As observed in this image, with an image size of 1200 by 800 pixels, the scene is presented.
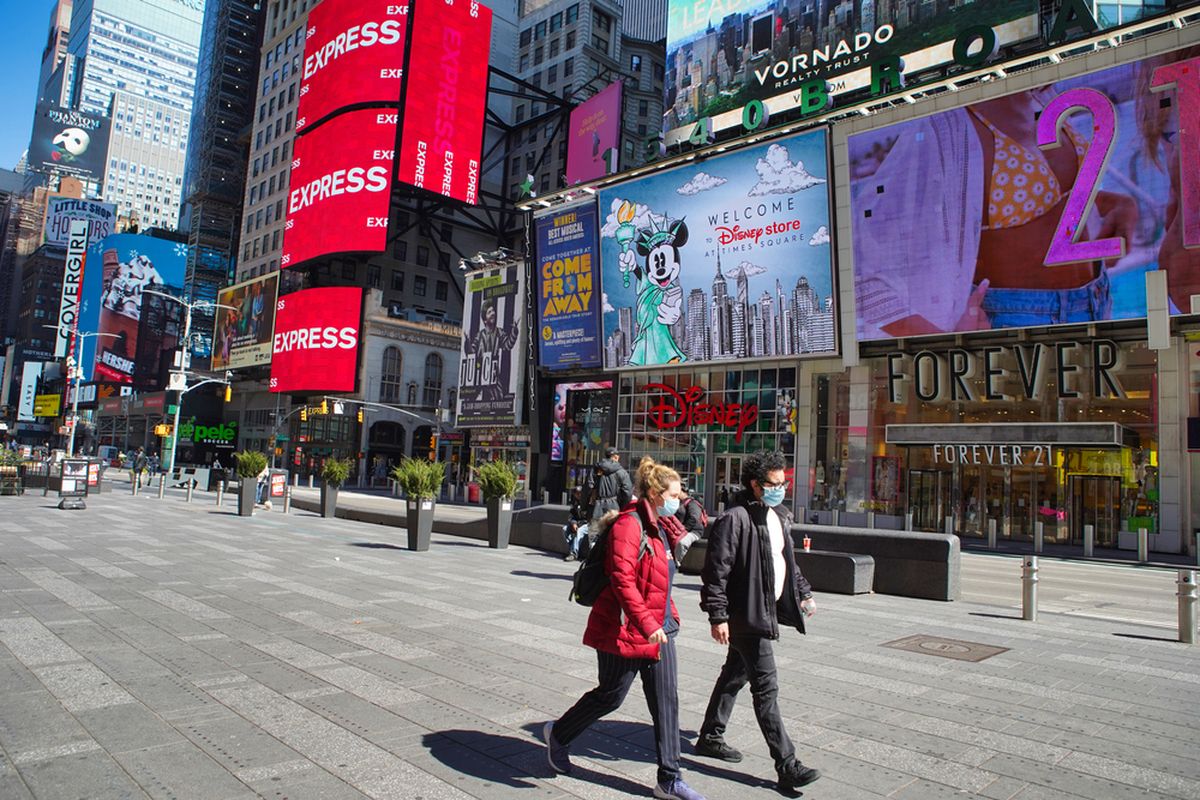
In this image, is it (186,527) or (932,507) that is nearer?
(186,527)

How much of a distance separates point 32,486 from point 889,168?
38.0 meters

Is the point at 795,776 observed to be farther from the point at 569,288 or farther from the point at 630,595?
the point at 569,288

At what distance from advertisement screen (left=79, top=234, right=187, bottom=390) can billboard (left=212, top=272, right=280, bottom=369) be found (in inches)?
553

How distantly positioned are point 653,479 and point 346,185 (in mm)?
66751

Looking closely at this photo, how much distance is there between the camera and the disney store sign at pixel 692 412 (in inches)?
1623

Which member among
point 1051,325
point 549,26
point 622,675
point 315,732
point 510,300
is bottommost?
point 315,732

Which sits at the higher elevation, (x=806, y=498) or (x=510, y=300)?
(x=510, y=300)

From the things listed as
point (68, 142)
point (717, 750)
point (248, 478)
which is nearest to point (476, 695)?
point (717, 750)

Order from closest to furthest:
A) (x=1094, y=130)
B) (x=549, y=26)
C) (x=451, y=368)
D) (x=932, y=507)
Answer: (x=1094, y=130)
(x=932, y=507)
(x=451, y=368)
(x=549, y=26)

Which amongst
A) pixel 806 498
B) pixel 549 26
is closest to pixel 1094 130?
pixel 806 498

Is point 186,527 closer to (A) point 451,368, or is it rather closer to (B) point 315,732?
(B) point 315,732

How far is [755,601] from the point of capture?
5.30 meters

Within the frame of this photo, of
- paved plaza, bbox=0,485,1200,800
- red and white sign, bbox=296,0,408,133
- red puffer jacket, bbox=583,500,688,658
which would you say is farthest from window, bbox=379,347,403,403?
red puffer jacket, bbox=583,500,688,658

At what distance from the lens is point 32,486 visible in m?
33.8
